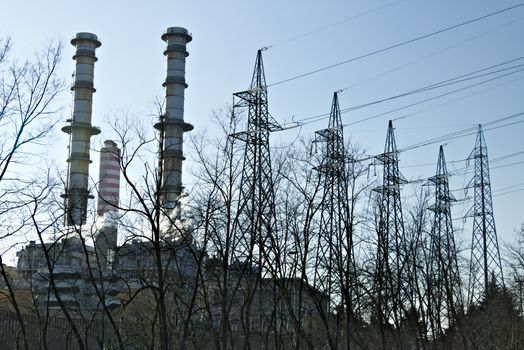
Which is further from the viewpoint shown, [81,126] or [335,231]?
[81,126]

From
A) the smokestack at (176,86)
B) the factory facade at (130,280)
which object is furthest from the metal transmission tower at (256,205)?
the smokestack at (176,86)

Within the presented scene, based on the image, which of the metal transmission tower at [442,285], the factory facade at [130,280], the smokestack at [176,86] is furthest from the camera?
the smokestack at [176,86]

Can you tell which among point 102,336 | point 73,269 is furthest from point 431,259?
point 73,269

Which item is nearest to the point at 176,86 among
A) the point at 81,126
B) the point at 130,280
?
the point at 81,126

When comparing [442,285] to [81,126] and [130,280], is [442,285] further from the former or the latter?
[81,126]

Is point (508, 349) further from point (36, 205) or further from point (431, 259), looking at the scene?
point (36, 205)

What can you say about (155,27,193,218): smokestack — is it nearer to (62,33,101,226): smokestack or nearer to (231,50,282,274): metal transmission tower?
(62,33,101,226): smokestack

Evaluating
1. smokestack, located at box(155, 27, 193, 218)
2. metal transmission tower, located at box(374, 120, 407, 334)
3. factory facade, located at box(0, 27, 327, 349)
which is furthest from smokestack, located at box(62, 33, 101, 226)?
Result: metal transmission tower, located at box(374, 120, 407, 334)

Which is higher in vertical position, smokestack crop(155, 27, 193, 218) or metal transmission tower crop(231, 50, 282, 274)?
smokestack crop(155, 27, 193, 218)

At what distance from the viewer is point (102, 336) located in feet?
90.8

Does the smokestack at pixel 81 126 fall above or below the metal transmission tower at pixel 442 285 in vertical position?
above

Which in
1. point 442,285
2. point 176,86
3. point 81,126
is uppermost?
point 176,86

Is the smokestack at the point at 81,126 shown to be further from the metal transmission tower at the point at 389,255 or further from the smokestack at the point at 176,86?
the metal transmission tower at the point at 389,255

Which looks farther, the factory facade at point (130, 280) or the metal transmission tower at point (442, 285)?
the metal transmission tower at point (442, 285)
